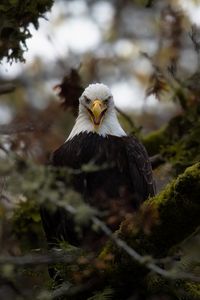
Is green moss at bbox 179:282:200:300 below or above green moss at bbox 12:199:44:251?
below

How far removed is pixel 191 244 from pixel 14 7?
230 centimetres

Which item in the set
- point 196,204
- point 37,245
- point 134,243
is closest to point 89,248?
point 134,243

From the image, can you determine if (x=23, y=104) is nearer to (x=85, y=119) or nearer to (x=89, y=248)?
(x=85, y=119)

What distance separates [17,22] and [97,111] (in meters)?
0.92

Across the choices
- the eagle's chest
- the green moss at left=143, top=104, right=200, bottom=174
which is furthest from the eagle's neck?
the green moss at left=143, top=104, right=200, bottom=174

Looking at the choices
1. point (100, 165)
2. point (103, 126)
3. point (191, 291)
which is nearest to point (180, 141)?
point (103, 126)

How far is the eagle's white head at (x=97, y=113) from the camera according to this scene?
6797 millimetres

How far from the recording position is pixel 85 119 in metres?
7.04

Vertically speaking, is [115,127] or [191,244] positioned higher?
[115,127]

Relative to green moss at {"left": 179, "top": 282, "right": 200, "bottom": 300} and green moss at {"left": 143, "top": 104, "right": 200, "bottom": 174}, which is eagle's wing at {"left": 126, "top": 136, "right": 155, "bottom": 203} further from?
green moss at {"left": 179, "top": 282, "right": 200, "bottom": 300}

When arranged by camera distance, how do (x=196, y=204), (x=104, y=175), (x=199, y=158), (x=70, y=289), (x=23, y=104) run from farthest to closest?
1. (x=23, y=104)
2. (x=199, y=158)
3. (x=104, y=175)
4. (x=70, y=289)
5. (x=196, y=204)

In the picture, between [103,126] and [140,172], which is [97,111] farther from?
[140,172]

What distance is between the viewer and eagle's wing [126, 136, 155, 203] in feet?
20.9

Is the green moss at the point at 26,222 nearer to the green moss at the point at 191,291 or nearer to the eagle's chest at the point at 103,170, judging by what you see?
the eagle's chest at the point at 103,170
